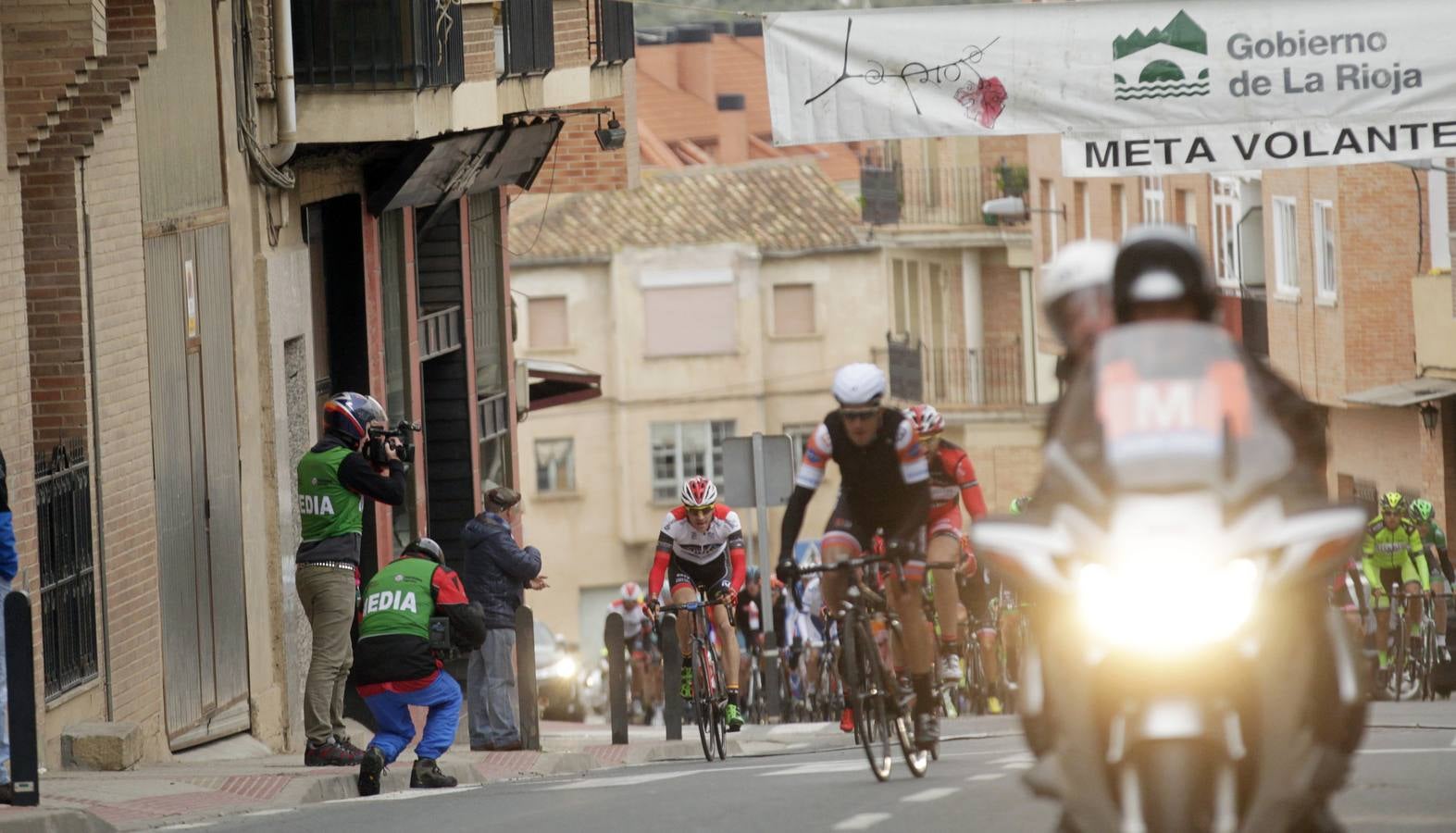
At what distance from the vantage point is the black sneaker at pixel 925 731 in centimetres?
1279

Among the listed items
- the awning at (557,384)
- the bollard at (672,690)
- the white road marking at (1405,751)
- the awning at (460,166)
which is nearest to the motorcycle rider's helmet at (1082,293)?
the white road marking at (1405,751)

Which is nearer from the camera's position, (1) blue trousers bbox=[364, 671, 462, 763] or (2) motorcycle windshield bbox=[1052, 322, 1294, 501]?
(2) motorcycle windshield bbox=[1052, 322, 1294, 501]

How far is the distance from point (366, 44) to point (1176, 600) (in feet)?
49.8

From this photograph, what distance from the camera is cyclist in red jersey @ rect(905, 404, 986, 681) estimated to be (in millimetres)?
13328

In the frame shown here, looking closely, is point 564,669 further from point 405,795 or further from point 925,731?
point 925,731

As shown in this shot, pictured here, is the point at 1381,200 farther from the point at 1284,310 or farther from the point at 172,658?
the point at 172,658

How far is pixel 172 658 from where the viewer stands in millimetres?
16750

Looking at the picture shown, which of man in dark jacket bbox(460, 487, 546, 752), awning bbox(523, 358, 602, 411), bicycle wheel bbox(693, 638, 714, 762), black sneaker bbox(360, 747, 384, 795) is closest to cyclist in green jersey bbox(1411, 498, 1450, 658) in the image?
man in dark jacket bbox(460, 487, 546, 752)

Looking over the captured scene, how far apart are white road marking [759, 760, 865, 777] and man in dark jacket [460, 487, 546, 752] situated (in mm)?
3769

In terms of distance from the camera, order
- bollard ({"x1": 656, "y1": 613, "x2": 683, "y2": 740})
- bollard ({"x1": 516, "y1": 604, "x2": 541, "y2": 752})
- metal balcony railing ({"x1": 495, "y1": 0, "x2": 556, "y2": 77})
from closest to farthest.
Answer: bollard ({"x1": 516, "y1": 604, "x2": 541, "y2": 752})
bollard ({"x1": 656, "y1": 613, "x2": 683, "y2": 740})
metal balcony railing ({"x1": 495, "y1": 0, "x2": 556, "y2": 77})

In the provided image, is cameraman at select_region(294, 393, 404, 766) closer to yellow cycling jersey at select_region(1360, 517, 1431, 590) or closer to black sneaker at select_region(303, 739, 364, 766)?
black sneaker at select_region(303, 739, 364, 766)

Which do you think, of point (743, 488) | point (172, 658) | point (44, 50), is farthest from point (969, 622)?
point (44, 50)

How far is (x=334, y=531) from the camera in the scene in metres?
15.6

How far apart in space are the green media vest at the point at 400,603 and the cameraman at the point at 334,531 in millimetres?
1234
